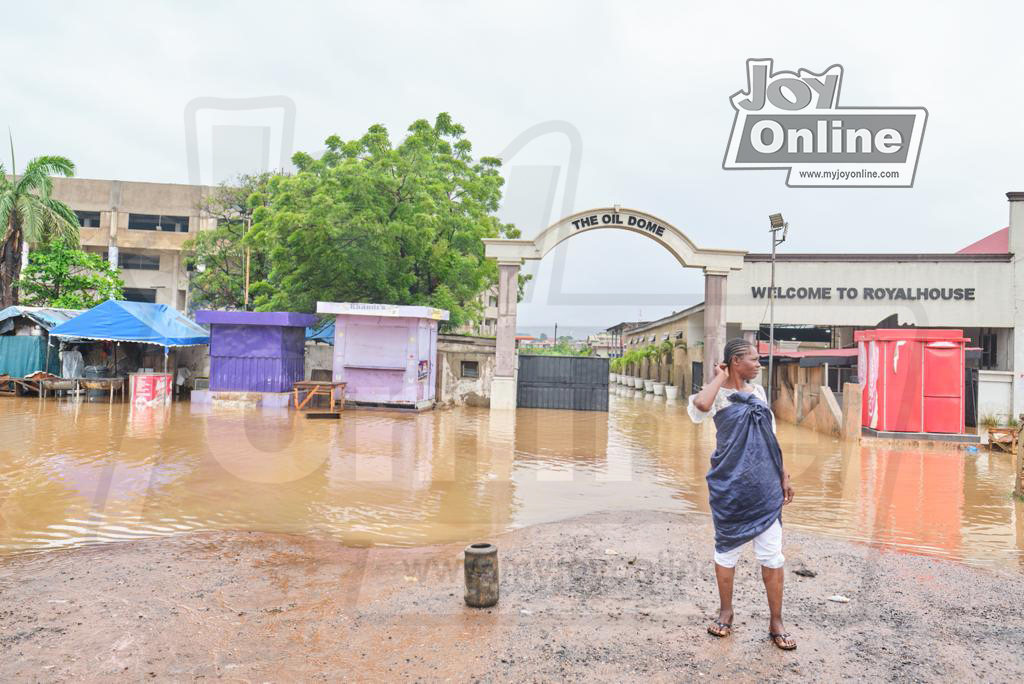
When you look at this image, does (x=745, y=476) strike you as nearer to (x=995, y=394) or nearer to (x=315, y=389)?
(x=315, y=389)

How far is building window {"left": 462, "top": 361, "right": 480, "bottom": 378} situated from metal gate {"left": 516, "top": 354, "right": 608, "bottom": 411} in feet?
4.65

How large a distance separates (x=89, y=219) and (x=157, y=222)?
4.68 meters

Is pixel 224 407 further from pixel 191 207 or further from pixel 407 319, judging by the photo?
pixel 191 207

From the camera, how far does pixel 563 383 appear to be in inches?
806

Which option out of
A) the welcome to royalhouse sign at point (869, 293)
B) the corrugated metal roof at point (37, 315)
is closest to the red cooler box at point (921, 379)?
the welcome to royalhouse sign at point (869, 293)

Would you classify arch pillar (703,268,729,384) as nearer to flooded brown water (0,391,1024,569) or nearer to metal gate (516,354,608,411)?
metal gate (516,354,608,411)

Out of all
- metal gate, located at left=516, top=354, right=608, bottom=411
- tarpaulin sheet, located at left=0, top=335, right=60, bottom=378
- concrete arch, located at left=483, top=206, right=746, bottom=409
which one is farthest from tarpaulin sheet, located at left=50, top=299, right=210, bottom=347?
metal gate, located at left=516, top=354, right=608, bottom=411

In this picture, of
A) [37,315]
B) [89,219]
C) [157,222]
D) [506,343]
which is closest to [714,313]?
[506,343]

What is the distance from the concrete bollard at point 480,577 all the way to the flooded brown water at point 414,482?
190 centimetres

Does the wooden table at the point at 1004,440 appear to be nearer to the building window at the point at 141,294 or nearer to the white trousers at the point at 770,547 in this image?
the white trousers at the point at 770,547

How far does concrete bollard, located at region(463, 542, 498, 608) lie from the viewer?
4406 mm

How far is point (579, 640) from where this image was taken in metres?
3.96

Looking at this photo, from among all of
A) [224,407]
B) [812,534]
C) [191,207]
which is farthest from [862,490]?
[191,207]

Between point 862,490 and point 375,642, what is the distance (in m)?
7.74
